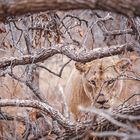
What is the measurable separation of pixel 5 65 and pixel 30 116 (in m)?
0.59

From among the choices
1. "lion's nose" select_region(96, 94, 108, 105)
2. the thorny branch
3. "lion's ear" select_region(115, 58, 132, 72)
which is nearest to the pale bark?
the thorny branch

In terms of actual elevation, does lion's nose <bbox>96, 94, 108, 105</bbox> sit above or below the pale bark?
below

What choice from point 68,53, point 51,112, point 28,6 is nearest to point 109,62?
point 68,53

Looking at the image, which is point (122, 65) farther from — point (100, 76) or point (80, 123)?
point (80, 123)

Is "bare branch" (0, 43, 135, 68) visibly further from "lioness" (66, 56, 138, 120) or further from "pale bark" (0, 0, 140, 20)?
"pale bark" (0, 0, 140, 20)

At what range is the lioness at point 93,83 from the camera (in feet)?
18.4

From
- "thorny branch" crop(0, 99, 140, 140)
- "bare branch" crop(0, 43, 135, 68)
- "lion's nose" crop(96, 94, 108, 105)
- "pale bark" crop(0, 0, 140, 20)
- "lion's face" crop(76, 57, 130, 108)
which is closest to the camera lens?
"pale bark" crop(0, 0, 140, 20)

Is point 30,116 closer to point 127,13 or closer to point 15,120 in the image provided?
point 15,120

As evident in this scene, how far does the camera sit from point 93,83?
5754 mm

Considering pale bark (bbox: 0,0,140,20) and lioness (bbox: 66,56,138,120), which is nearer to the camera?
pale bark (bbox: 0,0,140,20)

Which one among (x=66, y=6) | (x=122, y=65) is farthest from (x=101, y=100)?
(x=66, y=6)

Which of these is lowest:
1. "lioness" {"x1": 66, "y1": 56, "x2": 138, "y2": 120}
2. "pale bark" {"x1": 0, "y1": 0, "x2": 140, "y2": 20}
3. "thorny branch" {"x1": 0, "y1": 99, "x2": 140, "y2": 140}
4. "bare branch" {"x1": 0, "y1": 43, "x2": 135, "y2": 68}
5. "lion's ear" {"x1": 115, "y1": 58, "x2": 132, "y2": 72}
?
"thorny branch" {"x1": 0, "y1": 99, "x2": 140, "y2": 140}

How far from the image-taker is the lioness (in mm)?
5609

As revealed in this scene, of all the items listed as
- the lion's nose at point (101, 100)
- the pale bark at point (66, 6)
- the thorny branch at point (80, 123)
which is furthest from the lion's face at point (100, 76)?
the pale bark at point (66, 6)
